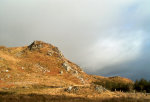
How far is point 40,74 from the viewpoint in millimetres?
68750

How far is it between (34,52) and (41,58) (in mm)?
8475

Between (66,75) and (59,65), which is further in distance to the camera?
(59,65)

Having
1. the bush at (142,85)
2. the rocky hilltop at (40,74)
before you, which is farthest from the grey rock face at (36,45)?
the bush at (142,85)

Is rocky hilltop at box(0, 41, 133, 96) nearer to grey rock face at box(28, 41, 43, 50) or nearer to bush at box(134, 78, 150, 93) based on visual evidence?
grey rock face at box(28, 41, 43, 50)

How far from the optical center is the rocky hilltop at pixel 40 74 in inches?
1602

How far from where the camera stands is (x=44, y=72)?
73.6m

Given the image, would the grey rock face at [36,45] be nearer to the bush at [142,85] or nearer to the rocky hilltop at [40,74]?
the rocky hilltop at [40,74]

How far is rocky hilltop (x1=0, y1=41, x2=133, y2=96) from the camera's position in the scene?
40.7m

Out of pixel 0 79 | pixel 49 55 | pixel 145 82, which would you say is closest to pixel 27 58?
pixel 49 55

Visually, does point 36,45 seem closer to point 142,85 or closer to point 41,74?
point 41,74

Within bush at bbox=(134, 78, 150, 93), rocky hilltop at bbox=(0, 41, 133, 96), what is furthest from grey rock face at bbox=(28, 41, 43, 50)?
bush at bbox=(134, 78, 150, 93)

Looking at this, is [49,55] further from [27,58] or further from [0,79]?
[0,79]

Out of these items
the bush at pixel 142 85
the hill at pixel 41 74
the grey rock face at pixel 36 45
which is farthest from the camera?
the grey rock face at pixel 36 45

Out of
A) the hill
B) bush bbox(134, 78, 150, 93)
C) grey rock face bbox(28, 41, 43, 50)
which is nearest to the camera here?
the hill
